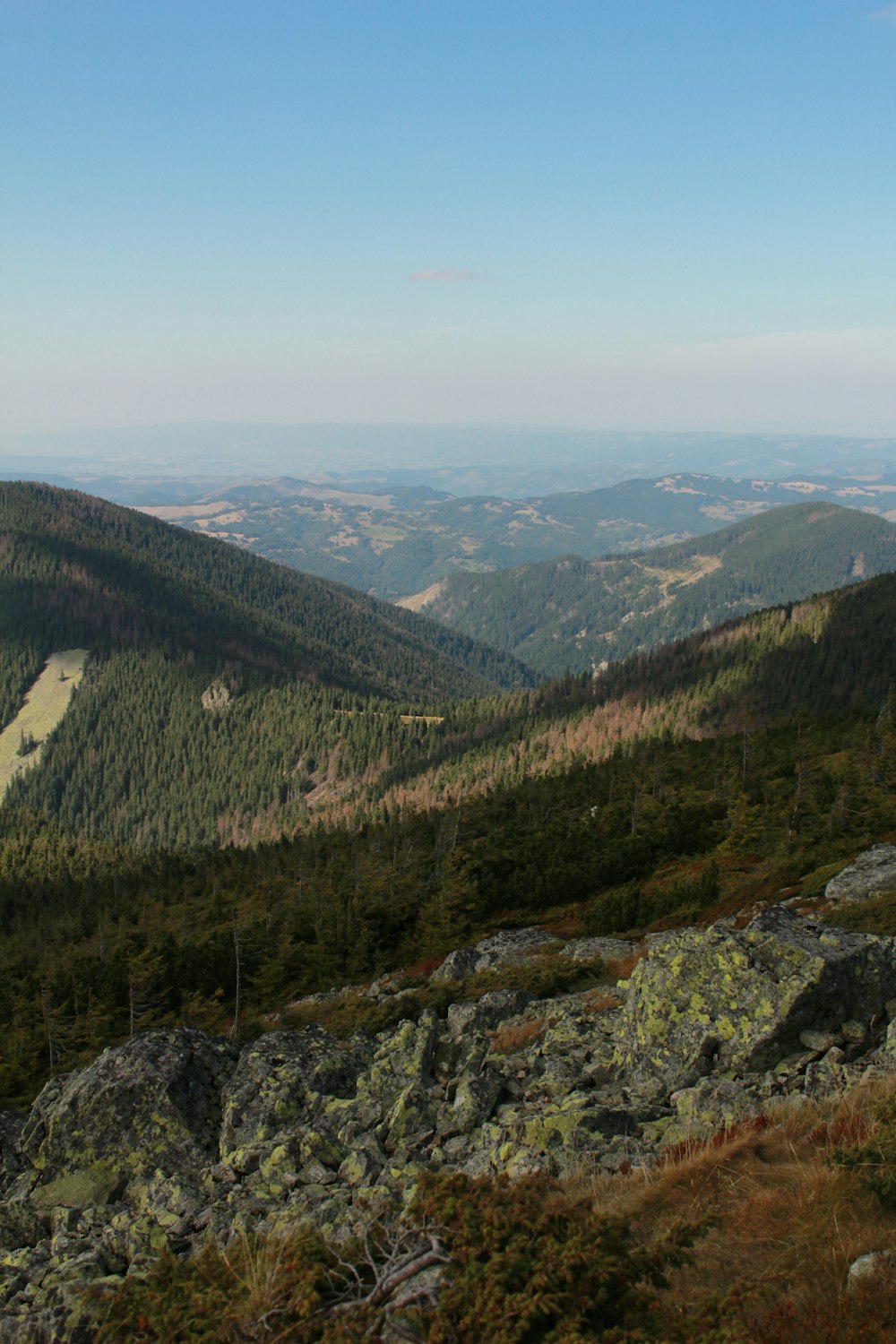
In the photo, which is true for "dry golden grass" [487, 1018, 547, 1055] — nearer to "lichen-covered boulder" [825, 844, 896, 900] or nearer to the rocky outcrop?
the rocky outcrop

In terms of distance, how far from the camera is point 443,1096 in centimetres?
2008

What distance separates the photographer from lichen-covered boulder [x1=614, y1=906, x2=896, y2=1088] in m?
18.5

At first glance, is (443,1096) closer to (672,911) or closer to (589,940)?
(589,940)

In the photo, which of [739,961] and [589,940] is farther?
[589,940]

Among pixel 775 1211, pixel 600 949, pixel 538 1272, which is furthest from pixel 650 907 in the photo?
pixel 538 1272

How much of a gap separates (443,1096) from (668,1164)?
871 cm

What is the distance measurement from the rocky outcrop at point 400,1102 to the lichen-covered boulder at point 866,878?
52.3 feet

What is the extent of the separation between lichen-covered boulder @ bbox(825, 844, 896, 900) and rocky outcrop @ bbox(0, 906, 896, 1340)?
1593 cm

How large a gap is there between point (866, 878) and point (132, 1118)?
33.7 metres

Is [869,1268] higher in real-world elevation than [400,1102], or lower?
higher

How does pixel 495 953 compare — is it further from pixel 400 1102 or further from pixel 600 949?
pixel 400 1102

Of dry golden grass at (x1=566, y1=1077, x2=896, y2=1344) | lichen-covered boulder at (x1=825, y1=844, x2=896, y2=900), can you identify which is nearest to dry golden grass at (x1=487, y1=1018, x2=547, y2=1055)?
dry golden grass at (x1=566, y1=1077, x2=896, y2=1344)

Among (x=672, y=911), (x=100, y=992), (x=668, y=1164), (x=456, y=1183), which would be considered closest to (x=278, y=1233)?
(x=456, y=1183)

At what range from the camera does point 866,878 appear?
36406 millimetres
